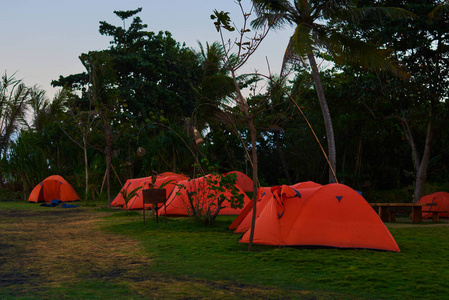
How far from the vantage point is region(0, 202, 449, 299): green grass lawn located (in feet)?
16.7

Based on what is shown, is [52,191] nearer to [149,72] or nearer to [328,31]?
[149,72]

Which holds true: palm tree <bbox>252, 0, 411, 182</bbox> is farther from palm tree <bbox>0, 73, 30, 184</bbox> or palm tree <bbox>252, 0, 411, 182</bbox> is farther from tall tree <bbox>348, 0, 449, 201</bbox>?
palm tree <bbox>0, 73, 30, 184</bbox>

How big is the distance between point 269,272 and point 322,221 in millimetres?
2115

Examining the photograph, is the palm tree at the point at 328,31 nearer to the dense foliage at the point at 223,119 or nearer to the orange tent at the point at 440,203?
the dense foliage at the point at 223,119

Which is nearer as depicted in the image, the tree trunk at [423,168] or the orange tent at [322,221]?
the orange tent at [322,221]

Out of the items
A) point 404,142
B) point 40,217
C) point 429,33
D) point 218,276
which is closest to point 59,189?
point 40,217

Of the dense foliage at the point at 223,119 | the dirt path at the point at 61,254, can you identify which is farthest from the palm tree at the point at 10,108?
the dirt path at the point at 61,254

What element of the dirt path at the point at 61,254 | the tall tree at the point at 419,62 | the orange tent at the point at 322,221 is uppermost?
the tall tree at the point at 419,62

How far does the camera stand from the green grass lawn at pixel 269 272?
5090mm

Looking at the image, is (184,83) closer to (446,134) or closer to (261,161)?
(261,161)

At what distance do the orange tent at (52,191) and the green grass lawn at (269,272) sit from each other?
13.9 meters

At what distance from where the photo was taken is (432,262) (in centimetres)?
683

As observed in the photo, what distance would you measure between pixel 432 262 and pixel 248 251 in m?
2.58

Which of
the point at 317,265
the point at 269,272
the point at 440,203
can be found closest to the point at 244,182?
the point at 440,203
